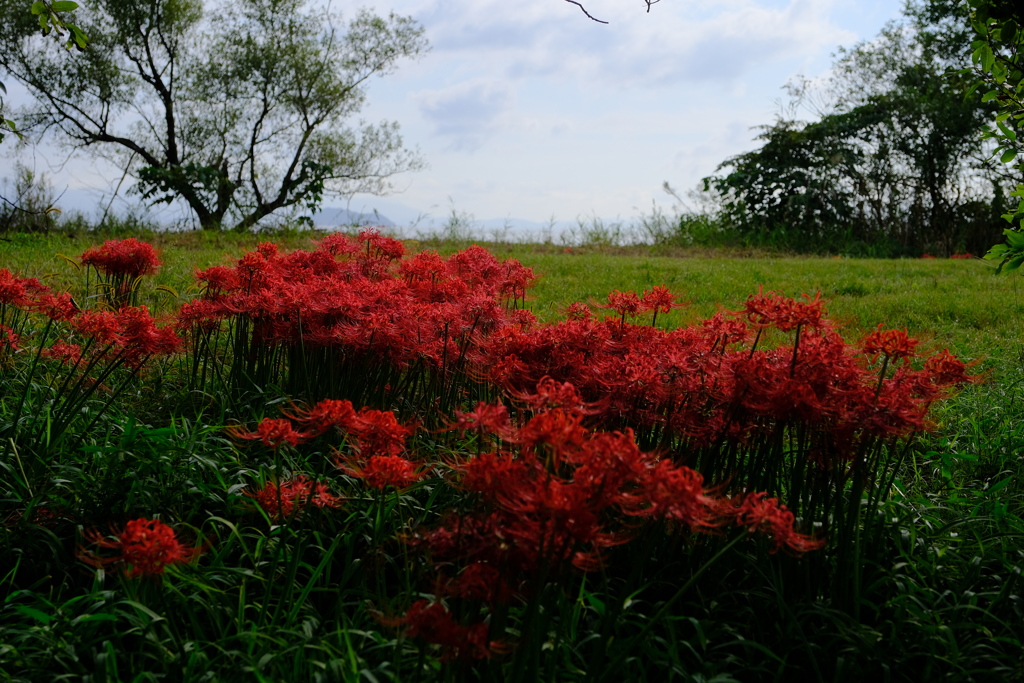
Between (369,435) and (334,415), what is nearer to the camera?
(334,415)

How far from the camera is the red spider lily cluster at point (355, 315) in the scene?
3.58m

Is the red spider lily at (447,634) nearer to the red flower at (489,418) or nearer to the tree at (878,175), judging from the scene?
the red flower at (489,418)

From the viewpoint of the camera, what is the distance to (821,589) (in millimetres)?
2650

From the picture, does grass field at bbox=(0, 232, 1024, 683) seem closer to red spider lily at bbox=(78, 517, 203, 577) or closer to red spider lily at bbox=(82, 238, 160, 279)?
red spider lily at bbox=(78, 517, 203, 577)

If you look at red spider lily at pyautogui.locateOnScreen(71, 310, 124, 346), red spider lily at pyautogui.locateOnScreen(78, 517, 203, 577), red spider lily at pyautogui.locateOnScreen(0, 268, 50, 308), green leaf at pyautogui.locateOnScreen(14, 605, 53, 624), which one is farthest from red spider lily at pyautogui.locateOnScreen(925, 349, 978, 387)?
red spider lily at pyautogui.locateOnScreen(0, 268, 50, 308)

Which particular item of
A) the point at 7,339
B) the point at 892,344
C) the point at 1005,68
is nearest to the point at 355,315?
the point at 7,339

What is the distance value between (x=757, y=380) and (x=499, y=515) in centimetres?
94

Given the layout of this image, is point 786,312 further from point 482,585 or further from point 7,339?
point 7,339

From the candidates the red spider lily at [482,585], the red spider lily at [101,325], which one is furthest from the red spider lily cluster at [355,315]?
the red spider lily at [482,585]

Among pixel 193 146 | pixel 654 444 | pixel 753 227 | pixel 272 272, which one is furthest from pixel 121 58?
pixel 654 444

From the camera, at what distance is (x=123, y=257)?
4.80 m

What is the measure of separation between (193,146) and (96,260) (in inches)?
609

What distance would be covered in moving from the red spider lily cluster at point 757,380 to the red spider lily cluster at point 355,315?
0.56 metres

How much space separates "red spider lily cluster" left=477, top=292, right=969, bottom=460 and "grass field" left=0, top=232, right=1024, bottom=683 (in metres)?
0.01
